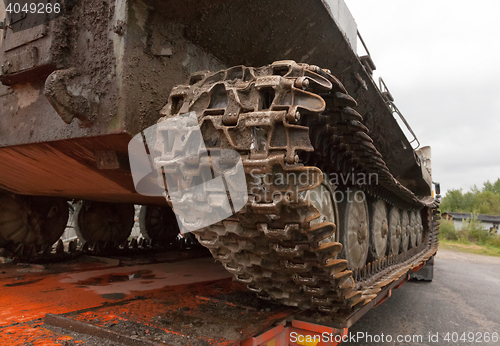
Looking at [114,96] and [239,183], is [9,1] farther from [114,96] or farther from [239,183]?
[239,183]

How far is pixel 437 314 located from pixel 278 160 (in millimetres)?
4354

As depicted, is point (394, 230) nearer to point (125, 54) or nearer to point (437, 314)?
point (437, 314)

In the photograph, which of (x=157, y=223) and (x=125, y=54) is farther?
(x=157, y=223)

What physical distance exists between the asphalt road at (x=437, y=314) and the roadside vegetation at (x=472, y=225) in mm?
9621

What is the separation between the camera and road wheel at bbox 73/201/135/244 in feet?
17.2

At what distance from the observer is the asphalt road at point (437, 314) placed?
12.6 feet

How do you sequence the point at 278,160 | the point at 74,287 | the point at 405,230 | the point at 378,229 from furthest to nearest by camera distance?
the point at 405,230 < the point at 378,229 < the point at 74,287 < the point at 278,160

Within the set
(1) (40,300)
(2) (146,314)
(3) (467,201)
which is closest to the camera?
(2) (146,314)

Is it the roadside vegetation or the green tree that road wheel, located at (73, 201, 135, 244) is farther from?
the green tree

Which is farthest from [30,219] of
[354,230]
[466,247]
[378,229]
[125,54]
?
[466,247]

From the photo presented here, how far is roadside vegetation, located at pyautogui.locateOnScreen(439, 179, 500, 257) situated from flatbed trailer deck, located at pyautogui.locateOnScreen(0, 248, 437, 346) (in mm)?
14782

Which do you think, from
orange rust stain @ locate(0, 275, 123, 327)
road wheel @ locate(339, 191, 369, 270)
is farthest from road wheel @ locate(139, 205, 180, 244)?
road wheel @ locate(339, 191, 369, 270)

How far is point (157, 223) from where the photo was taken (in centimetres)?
643

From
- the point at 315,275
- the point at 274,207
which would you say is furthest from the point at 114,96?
the point at 315,275
